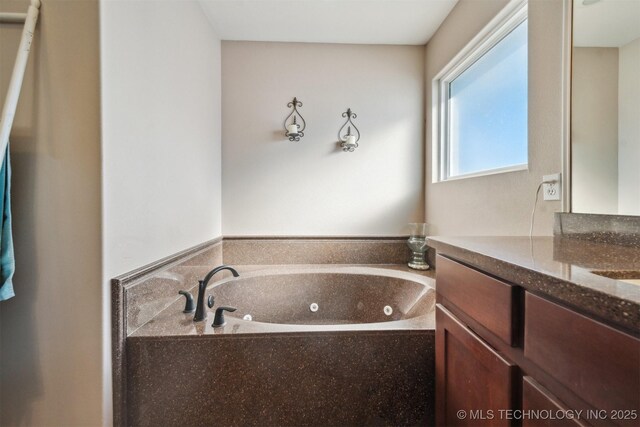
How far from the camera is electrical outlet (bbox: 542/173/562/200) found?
1086 millimetres

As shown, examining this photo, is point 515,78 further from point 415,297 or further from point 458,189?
point 415,297

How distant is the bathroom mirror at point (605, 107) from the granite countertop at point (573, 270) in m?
0.17

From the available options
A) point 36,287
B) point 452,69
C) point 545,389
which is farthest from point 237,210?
point 545,389

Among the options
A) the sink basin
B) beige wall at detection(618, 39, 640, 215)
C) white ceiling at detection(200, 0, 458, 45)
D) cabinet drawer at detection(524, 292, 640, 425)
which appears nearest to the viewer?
cabinet drawer at detection(524, 292, 640, 425)

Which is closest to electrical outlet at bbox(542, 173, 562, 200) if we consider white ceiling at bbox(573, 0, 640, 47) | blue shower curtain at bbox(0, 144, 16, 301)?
white ceiling at bbox(573, 0, 640, 47)

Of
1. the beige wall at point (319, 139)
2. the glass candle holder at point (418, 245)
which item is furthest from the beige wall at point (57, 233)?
the glass candle holder at point (418, 245)

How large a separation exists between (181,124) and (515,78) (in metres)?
1.83

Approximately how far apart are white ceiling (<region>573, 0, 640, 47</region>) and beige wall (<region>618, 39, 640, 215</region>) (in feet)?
0.15

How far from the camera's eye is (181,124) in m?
1.54

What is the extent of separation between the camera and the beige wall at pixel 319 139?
2.24m

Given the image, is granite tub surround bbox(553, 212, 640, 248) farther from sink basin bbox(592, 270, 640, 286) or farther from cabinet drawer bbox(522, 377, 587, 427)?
cabinet drawer bbox(522, 377, 587, 427)

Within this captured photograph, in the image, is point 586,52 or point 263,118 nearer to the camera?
point 586,52

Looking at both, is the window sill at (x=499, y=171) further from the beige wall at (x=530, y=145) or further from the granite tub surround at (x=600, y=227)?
the granite tub surround at (x=600, y=227)

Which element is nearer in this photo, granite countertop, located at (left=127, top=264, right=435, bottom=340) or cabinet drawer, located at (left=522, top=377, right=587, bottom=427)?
cabinet drawer, located at (left=522, top=377, right=587, bottom=427)
